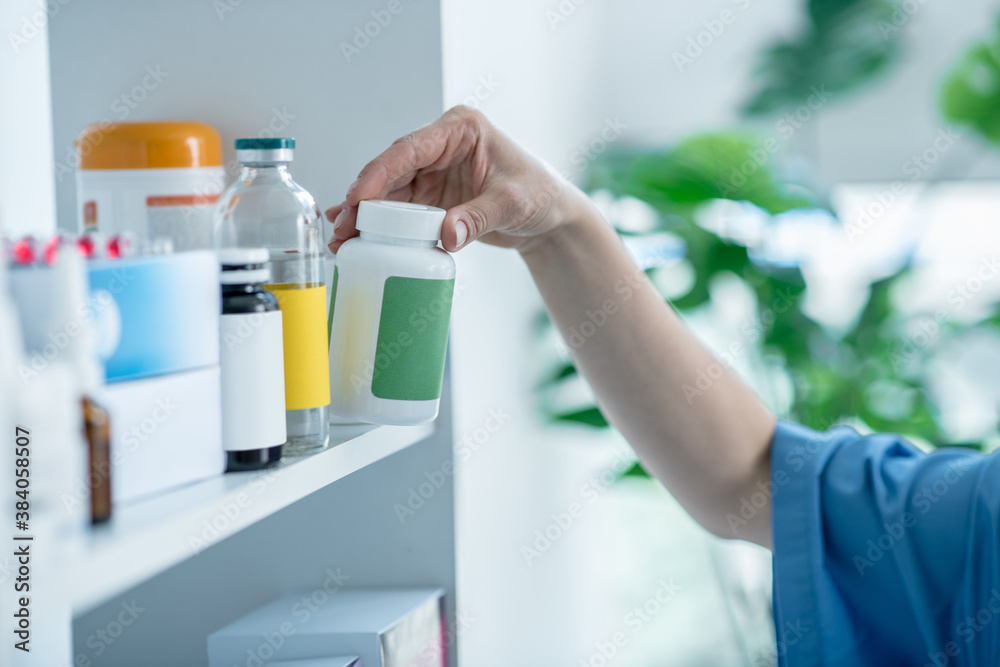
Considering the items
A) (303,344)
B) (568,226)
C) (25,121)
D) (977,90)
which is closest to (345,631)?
(303,344)

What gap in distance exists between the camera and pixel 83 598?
0.28 m

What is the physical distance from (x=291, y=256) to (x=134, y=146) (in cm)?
14

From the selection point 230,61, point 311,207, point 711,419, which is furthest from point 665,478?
point 230,61

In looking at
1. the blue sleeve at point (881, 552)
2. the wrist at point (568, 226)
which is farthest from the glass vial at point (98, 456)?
the blue sleeve at point (881, 552)

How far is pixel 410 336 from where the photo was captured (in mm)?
461

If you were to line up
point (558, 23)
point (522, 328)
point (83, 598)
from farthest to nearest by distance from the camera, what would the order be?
1. point (558, 23)
2. point (522, 328)
3. point (83, 598)

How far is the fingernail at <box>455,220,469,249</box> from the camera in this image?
48 centimetres

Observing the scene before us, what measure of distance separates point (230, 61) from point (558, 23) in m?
0.68

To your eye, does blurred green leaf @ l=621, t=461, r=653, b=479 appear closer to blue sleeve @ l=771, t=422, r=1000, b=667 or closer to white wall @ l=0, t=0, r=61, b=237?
blue sleeve @ l=771, t=422, r=1000, b=667

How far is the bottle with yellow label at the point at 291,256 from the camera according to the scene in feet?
1.48

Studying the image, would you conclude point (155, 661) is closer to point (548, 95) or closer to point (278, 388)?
point (278, 388)

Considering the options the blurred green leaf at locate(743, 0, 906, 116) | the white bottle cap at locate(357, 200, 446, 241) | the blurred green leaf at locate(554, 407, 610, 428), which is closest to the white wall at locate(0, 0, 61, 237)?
the white bottle cap at locate(357, 200, 446, 241)

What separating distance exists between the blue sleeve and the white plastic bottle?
0.35m

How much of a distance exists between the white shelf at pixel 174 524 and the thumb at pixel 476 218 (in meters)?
0.14
